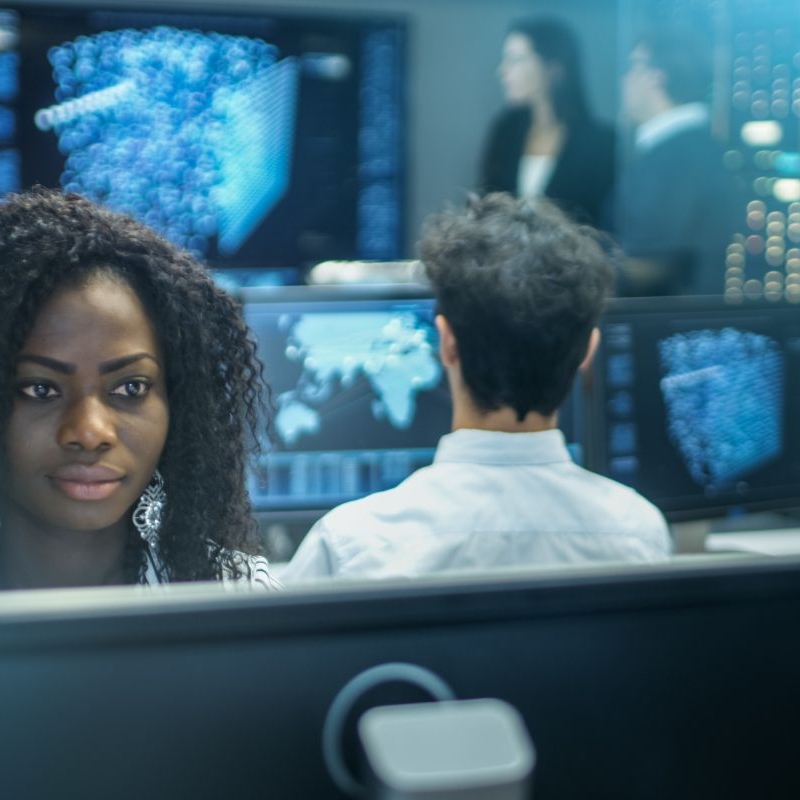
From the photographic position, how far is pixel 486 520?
1.43 metres

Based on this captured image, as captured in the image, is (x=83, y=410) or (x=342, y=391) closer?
(x=83, y=410)

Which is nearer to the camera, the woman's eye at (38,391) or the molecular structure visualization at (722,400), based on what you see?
the woman's eye at (38,391)

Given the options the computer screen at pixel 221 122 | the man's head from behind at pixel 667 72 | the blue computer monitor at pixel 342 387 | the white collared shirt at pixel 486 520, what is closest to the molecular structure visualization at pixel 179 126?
the computer screen at pixel 221 122

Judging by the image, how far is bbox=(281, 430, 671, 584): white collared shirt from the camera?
1404 mm

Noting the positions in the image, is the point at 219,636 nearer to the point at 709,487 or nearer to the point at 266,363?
the point at 266,363

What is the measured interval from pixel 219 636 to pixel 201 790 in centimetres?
5

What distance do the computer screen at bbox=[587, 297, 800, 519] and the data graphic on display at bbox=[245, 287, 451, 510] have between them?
29 cm

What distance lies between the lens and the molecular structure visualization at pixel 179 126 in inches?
154

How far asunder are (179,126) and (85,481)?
3.02 metres

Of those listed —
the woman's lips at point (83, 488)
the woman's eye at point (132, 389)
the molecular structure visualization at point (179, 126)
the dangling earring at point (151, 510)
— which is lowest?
the dangling earring at point (151, 510)

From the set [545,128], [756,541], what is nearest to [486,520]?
[756,541]

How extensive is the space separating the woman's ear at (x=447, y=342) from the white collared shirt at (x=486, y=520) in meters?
0.14

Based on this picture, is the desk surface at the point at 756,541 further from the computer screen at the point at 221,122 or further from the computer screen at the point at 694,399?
the computer screen at the point at 221,122

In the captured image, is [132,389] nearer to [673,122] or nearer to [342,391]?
[342,391]
